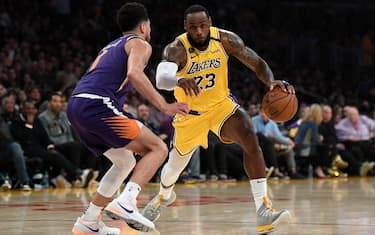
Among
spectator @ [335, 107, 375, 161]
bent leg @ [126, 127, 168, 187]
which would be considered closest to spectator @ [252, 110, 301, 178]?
spectator @ [335, 107, 375, 161]

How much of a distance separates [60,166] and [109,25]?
7218 millimetres

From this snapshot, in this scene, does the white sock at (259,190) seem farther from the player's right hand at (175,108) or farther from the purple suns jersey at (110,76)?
the purple suns jersey at (110,76)

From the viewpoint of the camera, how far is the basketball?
677 cm

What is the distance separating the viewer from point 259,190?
6531 millimetres

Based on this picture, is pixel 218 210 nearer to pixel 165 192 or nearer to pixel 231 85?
pixel 165 192

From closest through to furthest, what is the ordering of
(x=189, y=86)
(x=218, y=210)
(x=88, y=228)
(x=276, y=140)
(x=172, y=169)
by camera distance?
(x=88, y=228)
(x=189, y=86)
(x=172, y=169)
(x=218, y=210)
(x=276, y=140)

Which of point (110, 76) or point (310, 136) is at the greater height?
point (110, 76)

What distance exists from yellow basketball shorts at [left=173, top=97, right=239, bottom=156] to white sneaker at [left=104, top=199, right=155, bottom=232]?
68.0 inches

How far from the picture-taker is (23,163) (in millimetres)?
11766

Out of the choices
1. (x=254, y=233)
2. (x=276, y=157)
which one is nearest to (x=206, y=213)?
(x=254, y=233)

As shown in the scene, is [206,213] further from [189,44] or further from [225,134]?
[189,44]

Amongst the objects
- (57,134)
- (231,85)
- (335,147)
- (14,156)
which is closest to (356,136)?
(335,147)

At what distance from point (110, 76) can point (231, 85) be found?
13.4m

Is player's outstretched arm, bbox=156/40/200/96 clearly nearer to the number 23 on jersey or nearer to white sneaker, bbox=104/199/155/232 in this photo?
the number 23 on jersey
